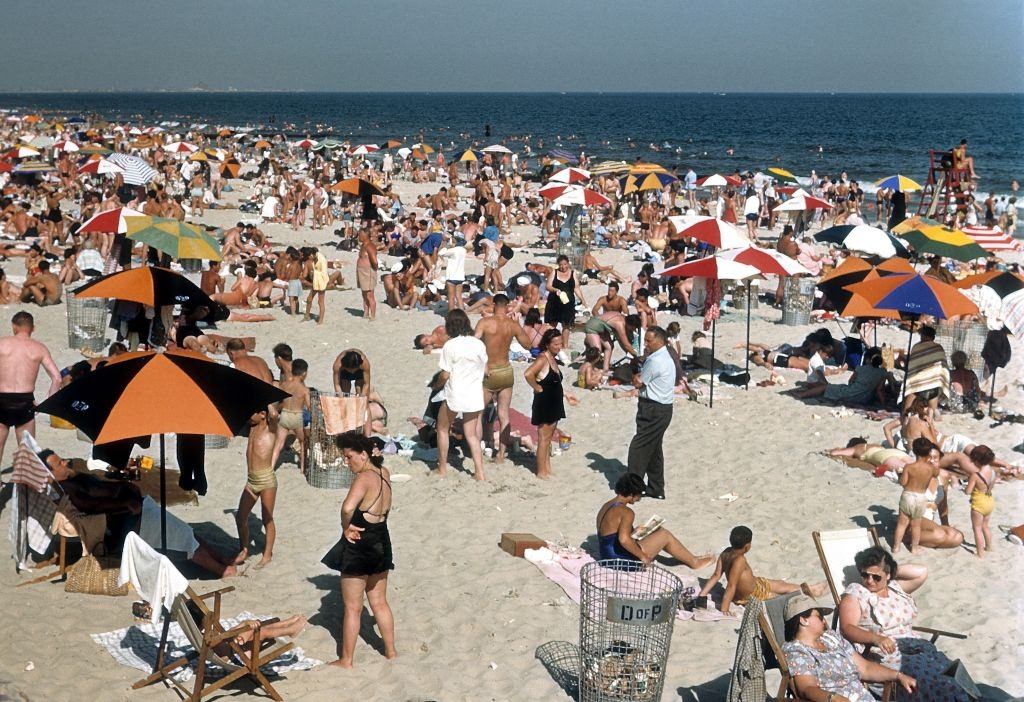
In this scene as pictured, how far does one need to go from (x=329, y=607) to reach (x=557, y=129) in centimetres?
8878

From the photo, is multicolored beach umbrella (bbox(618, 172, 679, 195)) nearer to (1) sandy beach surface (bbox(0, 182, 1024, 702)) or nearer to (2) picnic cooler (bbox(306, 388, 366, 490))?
(1) sandy beach surface (bbox(0, 182, 1024, 702))

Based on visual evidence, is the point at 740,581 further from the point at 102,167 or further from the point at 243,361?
the point at 102,167

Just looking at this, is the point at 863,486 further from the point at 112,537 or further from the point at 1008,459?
the point at 112,537

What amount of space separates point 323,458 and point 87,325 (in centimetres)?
495

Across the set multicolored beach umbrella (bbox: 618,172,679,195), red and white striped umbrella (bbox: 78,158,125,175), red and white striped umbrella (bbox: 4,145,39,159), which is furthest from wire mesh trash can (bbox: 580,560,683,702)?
red and white striped umbrella (bbox: 4,145,39,159)

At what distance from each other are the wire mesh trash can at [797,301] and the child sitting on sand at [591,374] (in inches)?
157

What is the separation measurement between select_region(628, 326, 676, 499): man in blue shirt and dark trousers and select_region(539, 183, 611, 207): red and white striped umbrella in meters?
11.1

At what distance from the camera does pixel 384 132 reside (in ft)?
276

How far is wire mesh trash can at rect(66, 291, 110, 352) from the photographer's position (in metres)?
12.1

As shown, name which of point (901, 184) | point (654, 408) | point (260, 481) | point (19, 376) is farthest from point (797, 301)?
point (901, 184)

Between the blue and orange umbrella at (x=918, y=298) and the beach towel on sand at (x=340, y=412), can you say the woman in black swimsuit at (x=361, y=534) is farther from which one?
the blue and orange umbrella at (x=918, y=298)

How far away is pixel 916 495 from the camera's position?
7520 mm

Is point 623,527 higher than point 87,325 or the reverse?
the reverse

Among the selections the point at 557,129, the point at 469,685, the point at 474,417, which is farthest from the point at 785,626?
the point at 557,129
